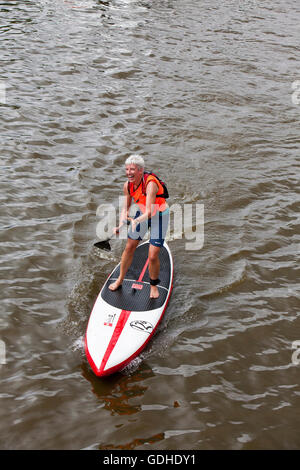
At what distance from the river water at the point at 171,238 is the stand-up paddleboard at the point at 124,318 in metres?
0.23

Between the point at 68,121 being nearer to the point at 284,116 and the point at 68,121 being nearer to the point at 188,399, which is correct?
the point at 284,116

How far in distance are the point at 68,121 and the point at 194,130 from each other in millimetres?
Result: 3612

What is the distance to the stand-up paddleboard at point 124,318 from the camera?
6.31m

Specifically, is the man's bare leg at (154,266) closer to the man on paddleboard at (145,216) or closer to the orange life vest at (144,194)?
the man on paddleboard at (145,216)

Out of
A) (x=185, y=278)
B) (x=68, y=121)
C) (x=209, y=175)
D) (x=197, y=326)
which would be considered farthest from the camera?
(x=68, y=121)

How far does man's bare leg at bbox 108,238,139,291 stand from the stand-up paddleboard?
101mm

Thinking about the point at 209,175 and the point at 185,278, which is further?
the point at 209,175

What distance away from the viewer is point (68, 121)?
524 inches

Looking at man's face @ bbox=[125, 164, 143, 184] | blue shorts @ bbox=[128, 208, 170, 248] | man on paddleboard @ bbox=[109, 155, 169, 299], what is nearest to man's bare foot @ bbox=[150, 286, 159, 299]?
man on paddleboard @ bbox=[109, 155, 169, 299]

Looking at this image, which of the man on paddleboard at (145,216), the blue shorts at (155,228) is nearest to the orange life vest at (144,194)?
the man on paddleboard at (145,216)

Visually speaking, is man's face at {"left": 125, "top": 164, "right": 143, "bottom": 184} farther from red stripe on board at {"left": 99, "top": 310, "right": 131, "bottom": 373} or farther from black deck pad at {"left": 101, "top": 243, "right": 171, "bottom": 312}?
red stripe on board at {"left": 99, "top": 310, "right": 131, "bottom": 373}

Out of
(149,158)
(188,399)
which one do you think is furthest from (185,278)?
(149,158)

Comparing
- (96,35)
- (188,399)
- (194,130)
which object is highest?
(96,35)

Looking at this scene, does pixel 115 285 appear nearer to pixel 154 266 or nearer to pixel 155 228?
pixel 154 266
